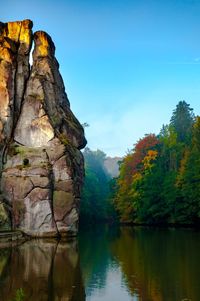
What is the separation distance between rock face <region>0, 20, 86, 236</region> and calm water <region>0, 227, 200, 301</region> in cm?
1078

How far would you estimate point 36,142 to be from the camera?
4469 centimetres

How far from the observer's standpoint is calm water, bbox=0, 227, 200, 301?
15.7m

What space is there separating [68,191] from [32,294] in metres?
27.4

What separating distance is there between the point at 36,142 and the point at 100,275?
26.0 m

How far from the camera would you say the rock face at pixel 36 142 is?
40844 millimetres

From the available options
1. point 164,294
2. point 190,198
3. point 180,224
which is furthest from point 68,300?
point 180,224

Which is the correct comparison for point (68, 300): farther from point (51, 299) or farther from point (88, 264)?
point (88, 264)

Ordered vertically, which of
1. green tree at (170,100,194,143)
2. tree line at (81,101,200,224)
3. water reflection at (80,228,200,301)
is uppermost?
green tree at (170,100,194,143)

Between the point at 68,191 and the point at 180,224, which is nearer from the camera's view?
the point at 68,191

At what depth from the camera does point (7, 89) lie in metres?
44.9

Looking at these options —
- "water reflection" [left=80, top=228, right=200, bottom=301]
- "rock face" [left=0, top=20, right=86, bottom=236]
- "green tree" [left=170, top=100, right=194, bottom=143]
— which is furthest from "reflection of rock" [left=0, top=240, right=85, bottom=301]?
"green tree" [left=170, top=100, right=194, bottom=143]

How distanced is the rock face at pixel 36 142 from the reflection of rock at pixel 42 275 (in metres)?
11.4

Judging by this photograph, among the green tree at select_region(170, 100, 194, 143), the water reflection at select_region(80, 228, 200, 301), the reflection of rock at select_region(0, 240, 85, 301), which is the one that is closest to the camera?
the reflection of rock at select_region(0, 240, 85, 301)

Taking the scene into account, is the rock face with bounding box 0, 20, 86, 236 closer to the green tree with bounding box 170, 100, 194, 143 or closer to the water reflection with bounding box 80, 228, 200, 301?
the water reflection with bounding box 80, 228, 200, 301
